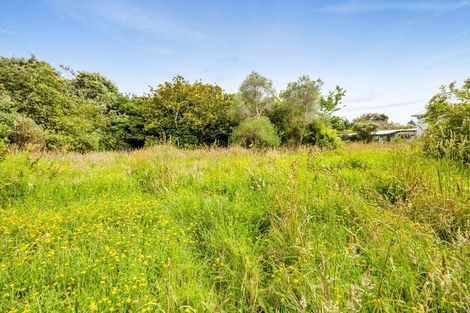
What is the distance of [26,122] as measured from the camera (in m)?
12.6

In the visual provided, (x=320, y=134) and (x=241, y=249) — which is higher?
(x=320, y=134)

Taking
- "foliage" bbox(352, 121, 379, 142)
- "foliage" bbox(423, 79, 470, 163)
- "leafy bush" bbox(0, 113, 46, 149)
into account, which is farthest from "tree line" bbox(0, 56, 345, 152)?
"foliage" bbox(352, 121, 379, 142)

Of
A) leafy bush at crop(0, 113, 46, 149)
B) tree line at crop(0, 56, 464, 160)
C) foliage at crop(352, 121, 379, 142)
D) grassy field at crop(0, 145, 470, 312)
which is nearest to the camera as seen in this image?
grassy field at crop(0, 145, 470, 312)

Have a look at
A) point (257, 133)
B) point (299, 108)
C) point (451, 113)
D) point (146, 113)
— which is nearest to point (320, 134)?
point (299, 108)

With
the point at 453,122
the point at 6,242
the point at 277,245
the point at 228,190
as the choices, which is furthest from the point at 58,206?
the point at 453,122

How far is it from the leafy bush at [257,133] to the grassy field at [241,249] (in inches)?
413

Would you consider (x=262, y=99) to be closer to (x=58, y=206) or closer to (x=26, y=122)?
(x=26, y=122)

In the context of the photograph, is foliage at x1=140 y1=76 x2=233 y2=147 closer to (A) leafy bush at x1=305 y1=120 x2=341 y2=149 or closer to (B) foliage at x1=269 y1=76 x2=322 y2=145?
(B) foliage at x1=269 y1=76 x2=322 y2=145

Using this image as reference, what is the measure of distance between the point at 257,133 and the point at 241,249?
515 inches

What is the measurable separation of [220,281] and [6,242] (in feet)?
7.65

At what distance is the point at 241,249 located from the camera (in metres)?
2.45

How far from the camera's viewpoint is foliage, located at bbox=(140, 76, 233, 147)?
19.1 metres

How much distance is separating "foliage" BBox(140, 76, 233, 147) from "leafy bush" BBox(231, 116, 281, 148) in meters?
3.37

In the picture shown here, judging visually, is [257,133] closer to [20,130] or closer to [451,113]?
[451,113]
